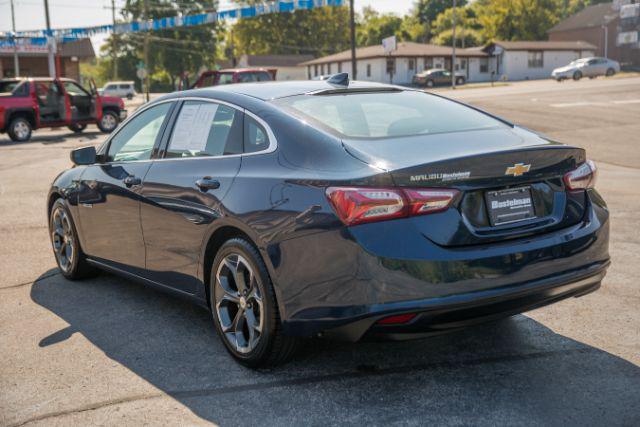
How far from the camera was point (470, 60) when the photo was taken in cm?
7800

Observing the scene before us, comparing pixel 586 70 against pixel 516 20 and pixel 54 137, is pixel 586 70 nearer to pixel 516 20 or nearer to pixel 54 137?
pixel 516 20

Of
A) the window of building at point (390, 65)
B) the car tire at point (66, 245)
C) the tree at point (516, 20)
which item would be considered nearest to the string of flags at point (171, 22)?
the car tire at point (66, 245)

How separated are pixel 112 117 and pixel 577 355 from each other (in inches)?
927

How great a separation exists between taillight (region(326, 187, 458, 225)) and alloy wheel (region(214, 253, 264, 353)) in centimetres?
76

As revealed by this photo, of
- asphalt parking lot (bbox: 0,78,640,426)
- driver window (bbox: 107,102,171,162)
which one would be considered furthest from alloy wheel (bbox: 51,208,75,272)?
driver window (bbox: 107,102,171,162)

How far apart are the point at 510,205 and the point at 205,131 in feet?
6.41

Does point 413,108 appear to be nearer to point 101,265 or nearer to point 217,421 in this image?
point 217,421

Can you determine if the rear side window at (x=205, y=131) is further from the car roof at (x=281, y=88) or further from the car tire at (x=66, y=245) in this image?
the car tire at (x=66, y=245)

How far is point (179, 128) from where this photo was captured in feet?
15.9

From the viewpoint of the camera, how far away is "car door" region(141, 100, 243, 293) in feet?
13.9

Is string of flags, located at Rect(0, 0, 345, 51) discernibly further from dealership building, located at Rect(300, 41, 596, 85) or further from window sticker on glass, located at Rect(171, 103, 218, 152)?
dealership building, located at Rect(300, 41, 596, 85)

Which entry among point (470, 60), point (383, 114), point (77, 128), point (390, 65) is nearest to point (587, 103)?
point (77, 128)

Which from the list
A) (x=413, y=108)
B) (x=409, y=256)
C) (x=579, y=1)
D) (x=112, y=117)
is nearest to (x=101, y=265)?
(x=413, y=108)

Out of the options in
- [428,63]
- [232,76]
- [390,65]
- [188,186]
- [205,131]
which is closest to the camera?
[188,186]
